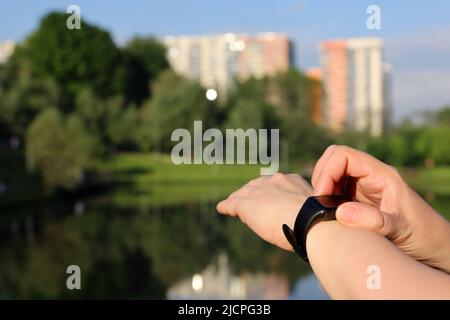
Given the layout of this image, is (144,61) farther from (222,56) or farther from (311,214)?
(311,214)

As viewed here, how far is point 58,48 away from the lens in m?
27.0

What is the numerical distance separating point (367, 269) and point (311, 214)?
58 mm

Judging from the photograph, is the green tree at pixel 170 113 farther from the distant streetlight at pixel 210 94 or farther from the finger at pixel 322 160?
the finger at pixel 322 160

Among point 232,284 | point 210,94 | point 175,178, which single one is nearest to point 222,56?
point 175,178

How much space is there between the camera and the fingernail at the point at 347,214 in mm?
476

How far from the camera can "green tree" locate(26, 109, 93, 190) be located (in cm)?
1856

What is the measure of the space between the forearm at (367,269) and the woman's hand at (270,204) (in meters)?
0.07

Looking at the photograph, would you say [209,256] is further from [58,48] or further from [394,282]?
[58,48]

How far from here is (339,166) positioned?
54 cm

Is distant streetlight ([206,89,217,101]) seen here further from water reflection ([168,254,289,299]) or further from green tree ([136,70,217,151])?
green tree ([136,70,217,151])

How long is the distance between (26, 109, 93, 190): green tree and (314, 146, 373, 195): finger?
1835 centimetres

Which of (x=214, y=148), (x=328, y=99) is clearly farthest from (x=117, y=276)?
(x=328, y=99)

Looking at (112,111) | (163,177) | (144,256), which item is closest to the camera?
(144,256)

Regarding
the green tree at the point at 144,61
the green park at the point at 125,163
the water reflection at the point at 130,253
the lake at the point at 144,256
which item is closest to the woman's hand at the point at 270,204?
the lake at the point at 144,256
